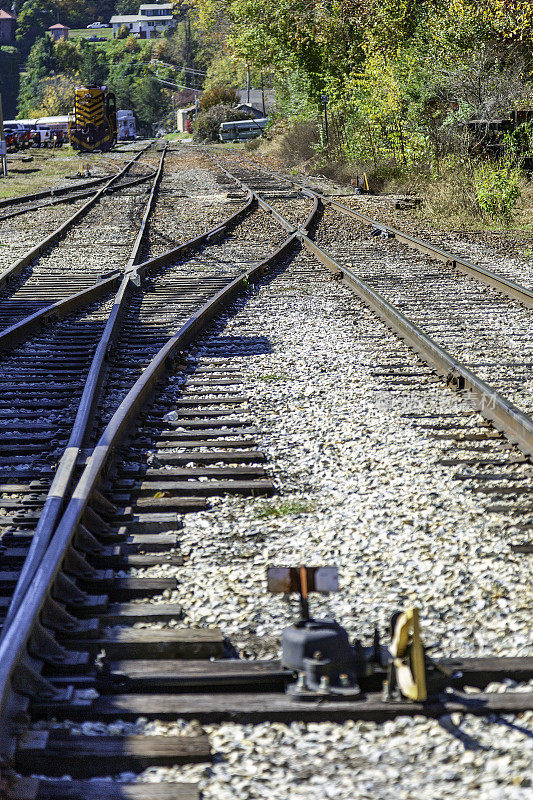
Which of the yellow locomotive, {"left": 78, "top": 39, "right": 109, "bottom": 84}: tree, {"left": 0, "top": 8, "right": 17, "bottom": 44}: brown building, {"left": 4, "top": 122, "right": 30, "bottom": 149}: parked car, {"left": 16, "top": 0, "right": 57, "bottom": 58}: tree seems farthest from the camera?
{"left": 16, "top": 0, "right": 57, "bottom": 58}: tree

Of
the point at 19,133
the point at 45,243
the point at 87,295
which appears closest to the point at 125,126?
the point at 19,133

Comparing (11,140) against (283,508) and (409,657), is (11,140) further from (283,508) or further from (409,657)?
(409,657)

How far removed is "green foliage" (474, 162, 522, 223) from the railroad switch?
15128 millimetres

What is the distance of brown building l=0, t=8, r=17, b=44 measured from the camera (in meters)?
170

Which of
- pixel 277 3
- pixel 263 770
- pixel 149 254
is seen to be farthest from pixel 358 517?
pixel 277 3

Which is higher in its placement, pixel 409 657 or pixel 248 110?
pixel 248 110

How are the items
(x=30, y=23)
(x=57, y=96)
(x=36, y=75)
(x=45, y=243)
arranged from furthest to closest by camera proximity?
1. (x=30, y=23)
2. (x=36, y=75)
3. (x=57, y=96)
4. (x=45, y=243)

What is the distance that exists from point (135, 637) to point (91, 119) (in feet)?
176

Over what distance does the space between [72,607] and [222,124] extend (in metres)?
70.5

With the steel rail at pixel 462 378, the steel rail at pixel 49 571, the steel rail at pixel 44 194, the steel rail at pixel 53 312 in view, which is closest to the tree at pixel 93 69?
the steel rail at pixel 44 194

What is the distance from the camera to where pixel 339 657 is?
306 cm

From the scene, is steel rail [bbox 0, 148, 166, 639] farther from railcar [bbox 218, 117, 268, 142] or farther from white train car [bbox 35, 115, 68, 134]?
railcar [bbox 218, 117, 268, 142]

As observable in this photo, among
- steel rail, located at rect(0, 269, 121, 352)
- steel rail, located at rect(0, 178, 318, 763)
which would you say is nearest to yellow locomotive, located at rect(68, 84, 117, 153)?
steel rail, located at rect(0, 269, 121, 352)

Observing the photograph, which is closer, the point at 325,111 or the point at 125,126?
the point at 325,111
